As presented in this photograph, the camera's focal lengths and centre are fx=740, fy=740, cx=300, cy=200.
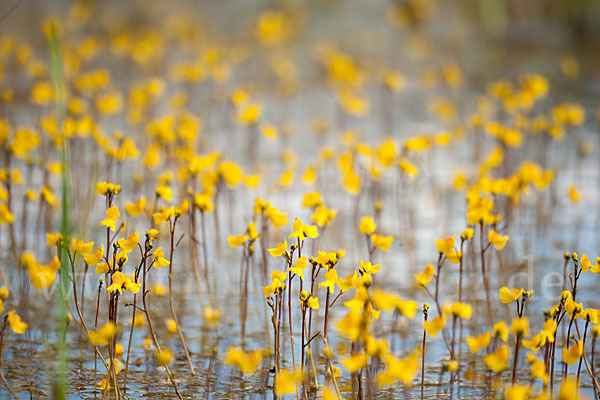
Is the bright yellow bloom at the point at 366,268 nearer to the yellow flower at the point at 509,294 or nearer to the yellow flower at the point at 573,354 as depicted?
the yellow flower at the point at 509,294

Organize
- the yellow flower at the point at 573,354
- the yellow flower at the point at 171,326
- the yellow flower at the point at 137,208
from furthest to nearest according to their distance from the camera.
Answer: the yellow flower at the point at 171,326 < the yellow flower at the point at 137,208 < the yellow flower at the point at 573,354

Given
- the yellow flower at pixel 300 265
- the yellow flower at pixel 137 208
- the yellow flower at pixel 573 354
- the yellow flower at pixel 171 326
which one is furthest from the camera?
the yellow flower at pixel 171 326

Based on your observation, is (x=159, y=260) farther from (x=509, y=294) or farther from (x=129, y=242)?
(x=509, y=294)

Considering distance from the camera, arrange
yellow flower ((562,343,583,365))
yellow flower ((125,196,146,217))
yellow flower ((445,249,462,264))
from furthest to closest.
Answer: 1. yellow flower ((125,196,146,217))
2. yellow flower ((445,249,462,264))
3. yellow flower ((562,343,583,365))

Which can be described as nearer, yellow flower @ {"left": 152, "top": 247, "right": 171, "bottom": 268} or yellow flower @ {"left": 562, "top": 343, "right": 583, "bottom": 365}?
yellow flower @ {"left": 562, "top": 343, "right": 583, "bottom": 365}

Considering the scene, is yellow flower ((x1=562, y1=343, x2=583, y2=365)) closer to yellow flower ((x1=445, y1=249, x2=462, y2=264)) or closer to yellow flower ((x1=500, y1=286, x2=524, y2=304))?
yellow flower ((x1=500, y1=286, x2=524, y2=304))

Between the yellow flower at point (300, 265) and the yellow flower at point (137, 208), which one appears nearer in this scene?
the yellow flower at point (300, 265)

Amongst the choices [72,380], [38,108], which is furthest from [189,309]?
[38,108]

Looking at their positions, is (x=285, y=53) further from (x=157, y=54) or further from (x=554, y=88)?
(x=554, y=88)

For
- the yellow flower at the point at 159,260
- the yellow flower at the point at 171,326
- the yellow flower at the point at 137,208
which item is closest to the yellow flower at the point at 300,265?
the yellow flower at the point at 159,260

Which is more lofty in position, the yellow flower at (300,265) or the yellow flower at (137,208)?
the yellow flower at (137,208)

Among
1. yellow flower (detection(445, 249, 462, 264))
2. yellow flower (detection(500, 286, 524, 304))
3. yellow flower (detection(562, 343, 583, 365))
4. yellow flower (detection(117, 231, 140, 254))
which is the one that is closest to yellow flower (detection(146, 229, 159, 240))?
yellow flower (detection(117, 231, 140, 254))
